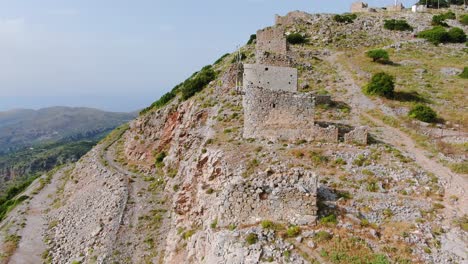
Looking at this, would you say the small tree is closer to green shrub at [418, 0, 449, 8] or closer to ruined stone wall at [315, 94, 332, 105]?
ruined stone wall at [315, 94, 332, 105]

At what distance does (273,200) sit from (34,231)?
25.3 m

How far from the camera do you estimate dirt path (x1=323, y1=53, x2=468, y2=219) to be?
15811 mm

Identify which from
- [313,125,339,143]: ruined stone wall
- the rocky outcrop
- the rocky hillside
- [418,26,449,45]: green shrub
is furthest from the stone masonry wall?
[418,26,449,45]: green shrub

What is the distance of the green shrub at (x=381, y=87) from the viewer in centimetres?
3278

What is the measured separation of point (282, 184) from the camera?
14.6 m

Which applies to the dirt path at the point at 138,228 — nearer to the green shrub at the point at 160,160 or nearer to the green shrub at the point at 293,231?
the green shrub at the point at 160,160

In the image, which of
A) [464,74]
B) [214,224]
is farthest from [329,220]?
[464,74]

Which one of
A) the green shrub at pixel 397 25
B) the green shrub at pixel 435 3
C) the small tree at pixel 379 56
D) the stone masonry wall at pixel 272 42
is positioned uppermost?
the green shrub at pixel 435 3

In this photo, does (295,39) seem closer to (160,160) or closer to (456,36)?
(456,36)

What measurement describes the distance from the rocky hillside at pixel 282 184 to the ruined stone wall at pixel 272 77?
262cm

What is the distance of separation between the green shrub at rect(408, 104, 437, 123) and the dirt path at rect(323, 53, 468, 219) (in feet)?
9.41

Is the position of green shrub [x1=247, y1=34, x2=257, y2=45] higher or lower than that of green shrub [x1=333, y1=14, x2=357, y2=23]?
lower

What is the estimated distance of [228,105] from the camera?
95.0ft

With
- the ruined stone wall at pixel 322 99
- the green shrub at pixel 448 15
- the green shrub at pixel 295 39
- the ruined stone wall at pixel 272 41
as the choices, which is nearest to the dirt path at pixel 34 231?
the ruined stone wall at pixel 322 99
